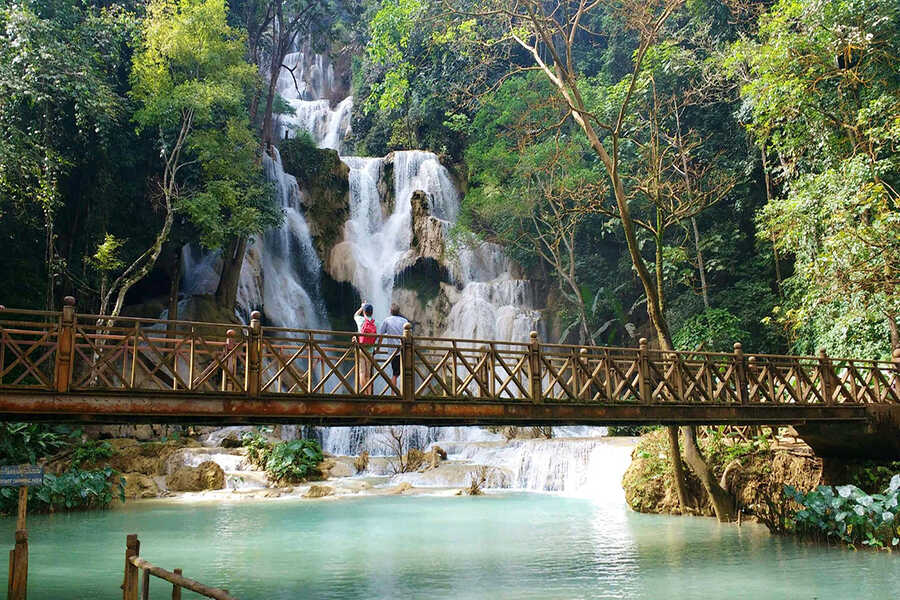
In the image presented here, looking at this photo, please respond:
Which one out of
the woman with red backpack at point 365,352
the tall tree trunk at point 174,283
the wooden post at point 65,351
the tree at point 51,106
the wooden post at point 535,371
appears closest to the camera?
the wooden post at point 65,351

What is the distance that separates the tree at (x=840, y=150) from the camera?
17.0 meters

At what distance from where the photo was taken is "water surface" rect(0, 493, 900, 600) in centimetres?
993

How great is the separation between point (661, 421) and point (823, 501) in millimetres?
3195

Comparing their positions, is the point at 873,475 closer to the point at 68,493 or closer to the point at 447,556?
the point at 447,556

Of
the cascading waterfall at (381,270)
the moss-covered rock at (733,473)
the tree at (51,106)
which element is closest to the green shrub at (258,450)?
the cascading waterfall at (381,270)

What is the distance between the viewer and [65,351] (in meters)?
9.19

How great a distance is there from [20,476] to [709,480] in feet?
39.2

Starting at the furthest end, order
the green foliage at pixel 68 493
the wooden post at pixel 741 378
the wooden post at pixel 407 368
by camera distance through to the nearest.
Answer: the green foliage at pixel 68 493, the wooden post at pixel 741 378, the wooden post at pixel 407 368

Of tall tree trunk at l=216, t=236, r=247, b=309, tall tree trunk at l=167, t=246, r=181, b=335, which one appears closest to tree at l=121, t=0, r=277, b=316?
tall tree trunk at l=167, t=246, r=181, b=335

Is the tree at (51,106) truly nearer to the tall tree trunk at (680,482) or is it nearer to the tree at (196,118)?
the tree at (196,118)

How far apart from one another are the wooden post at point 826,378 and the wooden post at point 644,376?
376 centimetres

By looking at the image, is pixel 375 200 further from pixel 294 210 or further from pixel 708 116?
pixel 708 116

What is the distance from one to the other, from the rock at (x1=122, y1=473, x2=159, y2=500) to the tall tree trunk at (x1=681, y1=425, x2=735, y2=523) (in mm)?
13810

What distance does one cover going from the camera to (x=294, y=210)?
106ft
